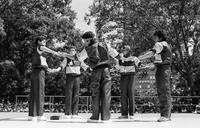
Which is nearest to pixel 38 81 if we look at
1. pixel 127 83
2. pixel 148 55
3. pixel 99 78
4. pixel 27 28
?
pixel 99 78

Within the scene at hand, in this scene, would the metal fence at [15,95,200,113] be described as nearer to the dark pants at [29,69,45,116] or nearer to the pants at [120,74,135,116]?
the pants at [120,74,135,116]

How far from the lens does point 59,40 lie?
3794cm

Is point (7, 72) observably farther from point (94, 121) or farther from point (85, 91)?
point (94, 121)

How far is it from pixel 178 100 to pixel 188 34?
8.55 metres

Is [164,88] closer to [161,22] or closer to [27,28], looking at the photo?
[161,22]

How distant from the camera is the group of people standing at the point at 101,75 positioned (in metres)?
8.72

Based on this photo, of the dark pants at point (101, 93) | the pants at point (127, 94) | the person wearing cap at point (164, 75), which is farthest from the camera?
the pants at point (127, 94)

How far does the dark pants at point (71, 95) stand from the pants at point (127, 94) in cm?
165

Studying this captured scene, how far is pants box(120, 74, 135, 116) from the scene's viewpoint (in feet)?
36.7

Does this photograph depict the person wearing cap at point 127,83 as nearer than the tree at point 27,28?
Yes

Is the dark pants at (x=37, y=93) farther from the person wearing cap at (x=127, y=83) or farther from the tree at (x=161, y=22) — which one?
the tree at (x=161, y=22)

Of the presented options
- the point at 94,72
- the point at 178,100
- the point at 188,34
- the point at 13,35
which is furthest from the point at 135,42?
the point at 94,72

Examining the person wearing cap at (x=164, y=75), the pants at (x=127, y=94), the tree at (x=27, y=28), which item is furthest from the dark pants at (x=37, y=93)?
the tree at (x=27, y=28)

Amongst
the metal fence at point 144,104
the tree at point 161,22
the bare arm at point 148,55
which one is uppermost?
the tree at point 161,22
